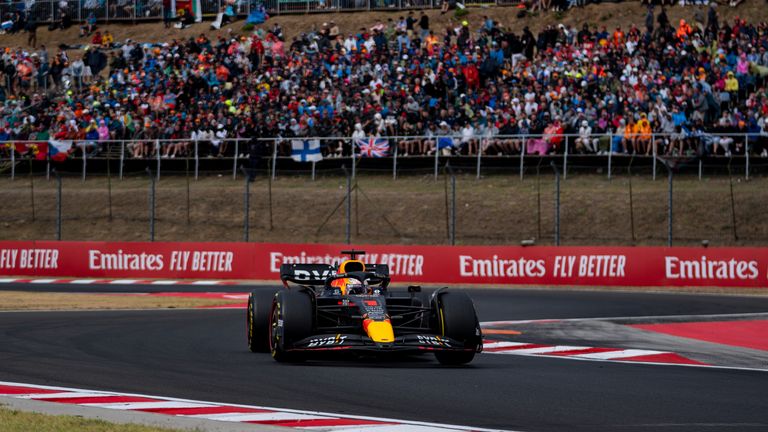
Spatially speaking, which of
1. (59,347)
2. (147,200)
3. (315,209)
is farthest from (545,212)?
(59,347)

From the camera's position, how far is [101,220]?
37.1 metres

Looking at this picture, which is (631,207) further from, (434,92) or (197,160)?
(197,160)

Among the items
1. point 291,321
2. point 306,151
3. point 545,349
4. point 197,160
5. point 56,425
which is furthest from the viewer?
point 197,160

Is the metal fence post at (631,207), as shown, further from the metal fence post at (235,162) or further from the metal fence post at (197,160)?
the metal fence post at (197,160)

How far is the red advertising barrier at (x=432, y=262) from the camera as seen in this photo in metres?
28.6

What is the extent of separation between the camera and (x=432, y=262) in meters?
A: 30.4

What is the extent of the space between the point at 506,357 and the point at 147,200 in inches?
953

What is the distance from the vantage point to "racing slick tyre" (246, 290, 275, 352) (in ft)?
47.8

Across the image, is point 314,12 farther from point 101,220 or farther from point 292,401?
point 292,401

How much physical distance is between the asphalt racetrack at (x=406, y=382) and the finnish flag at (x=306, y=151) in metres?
18.7

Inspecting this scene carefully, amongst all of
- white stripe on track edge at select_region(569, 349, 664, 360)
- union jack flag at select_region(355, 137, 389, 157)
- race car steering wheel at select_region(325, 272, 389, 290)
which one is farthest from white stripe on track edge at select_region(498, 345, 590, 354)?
union jack flag at select_region(355, 137, 389, 157)

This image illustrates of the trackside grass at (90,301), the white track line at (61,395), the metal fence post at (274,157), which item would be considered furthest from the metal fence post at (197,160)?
the white track line at (61,395)

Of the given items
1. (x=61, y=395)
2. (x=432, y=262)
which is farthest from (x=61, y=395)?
(x=432, y=262)

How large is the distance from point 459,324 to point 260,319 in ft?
8.76
